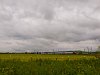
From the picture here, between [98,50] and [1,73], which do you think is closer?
[1,73]

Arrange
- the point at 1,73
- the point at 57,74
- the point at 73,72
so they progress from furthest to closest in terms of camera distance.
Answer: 1. the point at 73,72
2. the point at 57,74
3. the point at 1,73

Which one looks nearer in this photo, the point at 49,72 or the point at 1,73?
the point at 1,73

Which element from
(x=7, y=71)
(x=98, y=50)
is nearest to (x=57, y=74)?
(x=7, y=71)

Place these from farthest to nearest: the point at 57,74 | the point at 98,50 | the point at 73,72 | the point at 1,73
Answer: the point at 98,50
the point at 73,72
the point at 57,74
the point at 1,73

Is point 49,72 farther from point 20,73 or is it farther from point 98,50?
point 98,50

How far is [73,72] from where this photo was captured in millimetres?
21000

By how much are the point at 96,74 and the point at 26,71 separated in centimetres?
554

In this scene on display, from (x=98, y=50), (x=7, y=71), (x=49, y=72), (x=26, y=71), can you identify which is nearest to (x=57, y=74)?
(x=49, y=72)

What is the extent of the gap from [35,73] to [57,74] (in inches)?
67.2

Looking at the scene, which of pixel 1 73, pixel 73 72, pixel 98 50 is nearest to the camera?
pixel 1 73

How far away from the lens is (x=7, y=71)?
19094mm

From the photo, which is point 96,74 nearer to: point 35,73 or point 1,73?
point 35,73

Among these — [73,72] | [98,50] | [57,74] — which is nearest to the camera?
[57,74]

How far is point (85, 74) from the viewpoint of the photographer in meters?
20.6
